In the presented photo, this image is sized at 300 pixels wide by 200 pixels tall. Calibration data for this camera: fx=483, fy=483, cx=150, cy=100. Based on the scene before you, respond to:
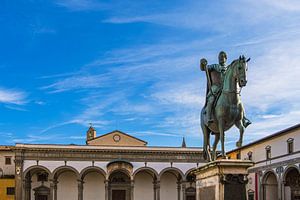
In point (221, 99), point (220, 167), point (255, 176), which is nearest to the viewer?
point (220, 167)

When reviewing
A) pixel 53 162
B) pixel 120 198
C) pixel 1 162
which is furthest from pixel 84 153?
pixel 1 162

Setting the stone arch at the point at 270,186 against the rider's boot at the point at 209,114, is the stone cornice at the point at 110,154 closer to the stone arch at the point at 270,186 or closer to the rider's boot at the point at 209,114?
the stone arch at the point at 270,186

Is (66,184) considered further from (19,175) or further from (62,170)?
(19,175)

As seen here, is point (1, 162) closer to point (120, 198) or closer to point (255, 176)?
Result: point (120, 198)

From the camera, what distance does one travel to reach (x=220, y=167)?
24.9 feet

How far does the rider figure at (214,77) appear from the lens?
866cm

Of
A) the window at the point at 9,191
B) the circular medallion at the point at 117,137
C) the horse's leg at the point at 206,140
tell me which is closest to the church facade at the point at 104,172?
the circular medallion at the point at 117,137

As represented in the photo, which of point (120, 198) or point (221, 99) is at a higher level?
point (221, 99)

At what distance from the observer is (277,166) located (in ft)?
123

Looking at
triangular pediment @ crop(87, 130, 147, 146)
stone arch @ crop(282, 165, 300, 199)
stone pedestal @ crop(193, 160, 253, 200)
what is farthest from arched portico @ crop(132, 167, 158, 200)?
stone pedestal @ crop(193, 160, 253, 200)

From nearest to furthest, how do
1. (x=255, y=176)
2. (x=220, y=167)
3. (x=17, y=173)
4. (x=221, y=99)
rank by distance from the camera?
(x=220, y=167), (x=221, y=99), (x=17, y=173), (x=255, y=176)

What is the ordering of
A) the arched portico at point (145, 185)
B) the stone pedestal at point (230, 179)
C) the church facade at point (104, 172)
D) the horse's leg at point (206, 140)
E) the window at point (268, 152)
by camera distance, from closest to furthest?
the stone pedestal at point (230, 179)
the horse's leg at point (206, 140)
the window at point (268, 152)
the church facade at point (104, 172)
the arched portico at point (145, 185)

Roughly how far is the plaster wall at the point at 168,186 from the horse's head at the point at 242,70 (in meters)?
35.7

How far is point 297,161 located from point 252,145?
9.57m
